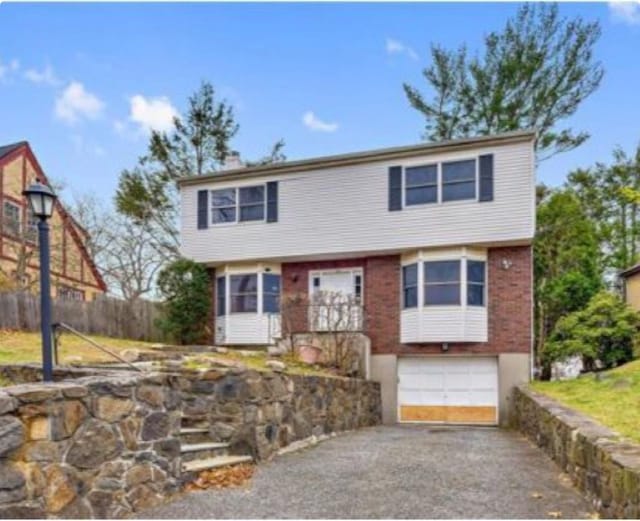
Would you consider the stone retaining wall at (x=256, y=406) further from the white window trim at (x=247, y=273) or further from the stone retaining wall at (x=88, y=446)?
the white window trim at (x=247, y=273)

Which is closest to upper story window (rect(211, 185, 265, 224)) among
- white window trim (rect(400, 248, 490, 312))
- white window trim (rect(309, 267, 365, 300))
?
white window trim (rect(309, 267, 365, 300))

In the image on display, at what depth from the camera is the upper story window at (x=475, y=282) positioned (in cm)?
1509

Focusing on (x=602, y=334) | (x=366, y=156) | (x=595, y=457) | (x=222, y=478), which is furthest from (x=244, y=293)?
(x=595, y=457)

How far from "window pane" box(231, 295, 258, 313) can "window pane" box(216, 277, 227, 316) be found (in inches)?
12.5

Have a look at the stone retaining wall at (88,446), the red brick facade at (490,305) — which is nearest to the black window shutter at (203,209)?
the red brick facade at (490,305)

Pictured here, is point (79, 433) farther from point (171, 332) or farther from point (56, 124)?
point (56, 124)

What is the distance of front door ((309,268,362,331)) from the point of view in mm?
14906

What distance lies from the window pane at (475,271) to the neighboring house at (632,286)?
24.1 ft

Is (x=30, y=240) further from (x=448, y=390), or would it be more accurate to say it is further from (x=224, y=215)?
(x=448, y=390)

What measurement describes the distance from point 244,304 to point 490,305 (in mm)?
6863

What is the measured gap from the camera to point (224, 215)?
17672mm

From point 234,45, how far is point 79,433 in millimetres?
7695

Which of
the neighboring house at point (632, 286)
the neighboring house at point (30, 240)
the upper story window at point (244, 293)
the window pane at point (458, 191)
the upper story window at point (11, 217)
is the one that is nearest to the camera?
the window pane at point (458, 191)

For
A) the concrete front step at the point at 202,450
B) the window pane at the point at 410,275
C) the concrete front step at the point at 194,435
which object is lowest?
the concrete front step at the point at 202,450
